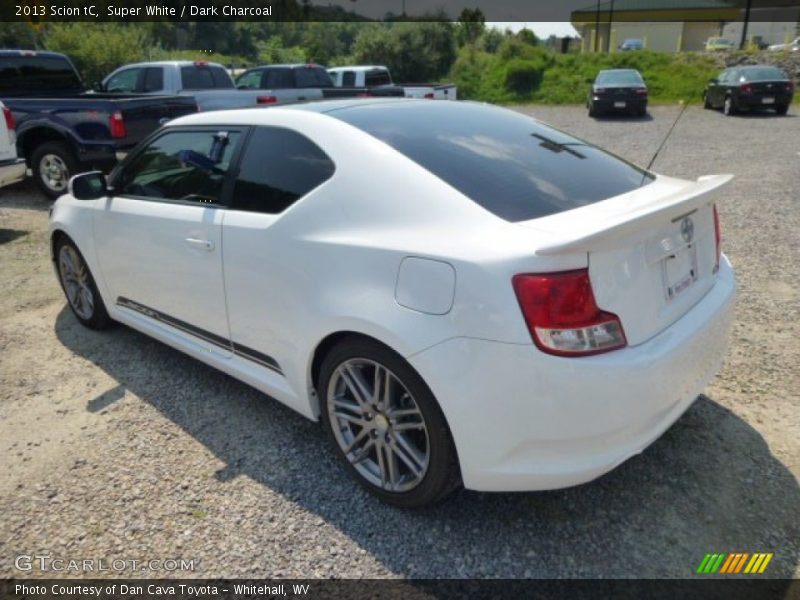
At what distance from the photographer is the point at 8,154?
762 cm

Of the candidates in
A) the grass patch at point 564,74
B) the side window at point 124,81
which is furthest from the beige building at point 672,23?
the side window at point 124,81

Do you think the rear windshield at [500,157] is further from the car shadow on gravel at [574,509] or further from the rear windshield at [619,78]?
the rear windshield at [619,78]

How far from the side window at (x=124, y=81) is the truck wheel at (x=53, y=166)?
4.05 meters

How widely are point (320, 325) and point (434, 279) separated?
645 millimetres

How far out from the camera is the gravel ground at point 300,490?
7.72 ft

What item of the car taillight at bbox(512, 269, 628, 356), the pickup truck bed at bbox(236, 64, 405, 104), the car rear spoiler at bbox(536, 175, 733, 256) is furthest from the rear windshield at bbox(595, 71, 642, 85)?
the car taillight at bbox(512, 269, 628, 356)

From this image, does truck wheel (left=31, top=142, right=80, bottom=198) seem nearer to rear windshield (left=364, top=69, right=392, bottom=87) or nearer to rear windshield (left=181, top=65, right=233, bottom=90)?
rear windshield (left=181, top=65, right=233, bottom=90)

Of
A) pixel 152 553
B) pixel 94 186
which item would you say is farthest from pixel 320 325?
pixel 94 186

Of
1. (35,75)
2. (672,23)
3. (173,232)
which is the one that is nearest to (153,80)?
(35,75)

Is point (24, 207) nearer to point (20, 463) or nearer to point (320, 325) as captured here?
point (20, 463)

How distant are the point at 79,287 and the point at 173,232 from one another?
1.66 meters

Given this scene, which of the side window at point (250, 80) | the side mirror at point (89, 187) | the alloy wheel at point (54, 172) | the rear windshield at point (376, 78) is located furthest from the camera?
the rear windshield at point (376, 78)

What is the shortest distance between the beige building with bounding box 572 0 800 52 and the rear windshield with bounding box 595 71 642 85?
2946 centimetres

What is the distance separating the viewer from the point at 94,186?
381 cm
